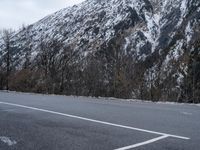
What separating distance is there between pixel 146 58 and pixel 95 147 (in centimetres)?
10322

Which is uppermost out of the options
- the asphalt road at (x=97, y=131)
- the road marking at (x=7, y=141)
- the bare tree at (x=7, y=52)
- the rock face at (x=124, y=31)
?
the rock face at (x=124, y=31)

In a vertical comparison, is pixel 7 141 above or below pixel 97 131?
below

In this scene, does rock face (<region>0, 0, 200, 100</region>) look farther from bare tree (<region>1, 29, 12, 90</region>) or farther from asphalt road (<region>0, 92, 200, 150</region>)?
asphalt road (<region>0, 92, 200, 150</region>)

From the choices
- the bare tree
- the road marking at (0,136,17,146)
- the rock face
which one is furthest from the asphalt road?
the rock face

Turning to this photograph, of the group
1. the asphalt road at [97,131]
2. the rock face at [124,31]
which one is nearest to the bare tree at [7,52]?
the rock face at [124,31]

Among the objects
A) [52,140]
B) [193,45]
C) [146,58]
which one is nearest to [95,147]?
[52,140]

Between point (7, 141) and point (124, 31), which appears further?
point (124, 31)

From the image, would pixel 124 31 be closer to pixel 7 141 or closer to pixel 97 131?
pixel 97 131

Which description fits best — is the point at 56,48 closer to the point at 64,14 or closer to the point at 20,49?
the point at 20,49

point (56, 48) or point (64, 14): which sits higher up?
point (64, 14)

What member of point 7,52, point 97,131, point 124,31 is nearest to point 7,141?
point 97,131

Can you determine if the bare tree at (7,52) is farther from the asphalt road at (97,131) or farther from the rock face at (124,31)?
the asphalt road at (97,131)

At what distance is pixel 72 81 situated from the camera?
48812 mm

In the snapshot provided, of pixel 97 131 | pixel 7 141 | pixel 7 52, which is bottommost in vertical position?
pixel 7 141
